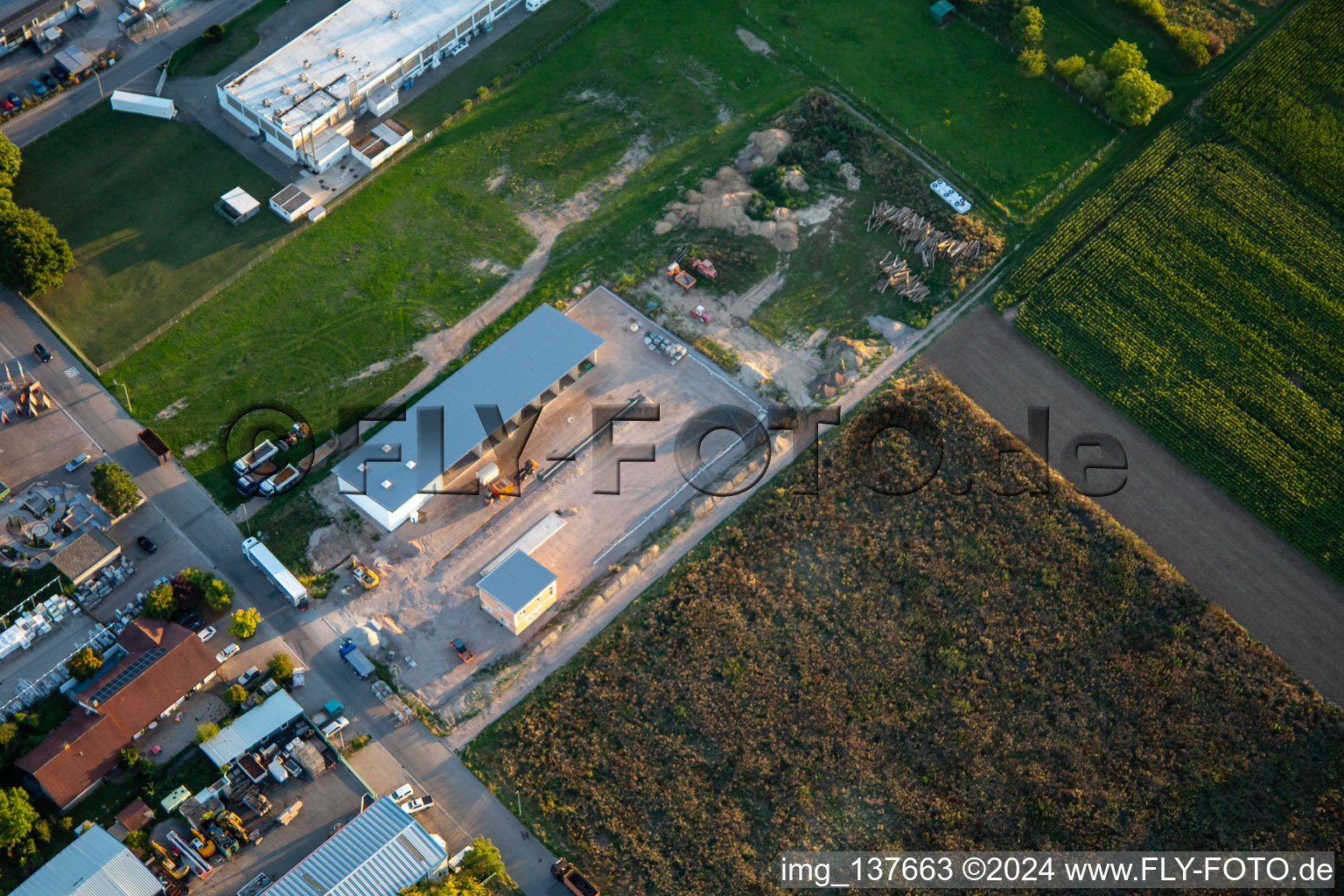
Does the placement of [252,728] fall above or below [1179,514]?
above

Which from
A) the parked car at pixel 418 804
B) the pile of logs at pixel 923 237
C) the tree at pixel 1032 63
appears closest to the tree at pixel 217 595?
the parked car at pixel 418 804

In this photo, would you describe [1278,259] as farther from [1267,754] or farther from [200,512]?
[200,512]

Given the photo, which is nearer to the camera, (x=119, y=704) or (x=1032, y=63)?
(x=119, y=704)

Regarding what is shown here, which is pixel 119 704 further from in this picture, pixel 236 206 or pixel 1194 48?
pixel 1194 48

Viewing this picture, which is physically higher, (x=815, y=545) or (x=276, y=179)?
(x=276, y=179)

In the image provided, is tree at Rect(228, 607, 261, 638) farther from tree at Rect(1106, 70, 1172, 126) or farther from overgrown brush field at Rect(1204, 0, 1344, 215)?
overgrown brush field at Rect(1204, 0, 1344, 215)

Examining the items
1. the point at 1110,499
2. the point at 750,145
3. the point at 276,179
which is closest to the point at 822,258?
the point at 750,145

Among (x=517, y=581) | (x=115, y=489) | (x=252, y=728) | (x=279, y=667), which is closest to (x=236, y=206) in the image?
(x=115, y=489)
